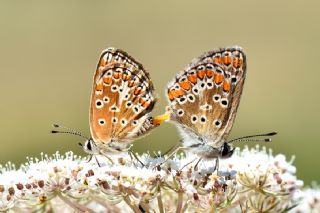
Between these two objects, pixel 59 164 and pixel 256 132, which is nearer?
pixel 59 164

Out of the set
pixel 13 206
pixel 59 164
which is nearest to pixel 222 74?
pixel 59 164

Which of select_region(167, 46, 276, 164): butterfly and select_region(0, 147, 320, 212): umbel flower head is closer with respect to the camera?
select_region(0, 147, 320, 212): umbel flower head

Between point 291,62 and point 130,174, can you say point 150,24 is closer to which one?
point 291,62

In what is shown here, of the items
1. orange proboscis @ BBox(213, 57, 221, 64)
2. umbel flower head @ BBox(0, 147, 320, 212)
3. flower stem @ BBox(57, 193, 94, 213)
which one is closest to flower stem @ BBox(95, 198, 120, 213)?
umbel flower head @ BBox(0, 147, 320, 212)

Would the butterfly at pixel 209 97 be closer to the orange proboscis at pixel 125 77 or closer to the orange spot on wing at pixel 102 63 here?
the orange proboscis at pixel 125 77

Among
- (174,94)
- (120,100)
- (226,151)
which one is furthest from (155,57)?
(226,151)

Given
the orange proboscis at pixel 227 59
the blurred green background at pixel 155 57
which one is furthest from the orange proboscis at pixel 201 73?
the blurred green background at pixel 155 57

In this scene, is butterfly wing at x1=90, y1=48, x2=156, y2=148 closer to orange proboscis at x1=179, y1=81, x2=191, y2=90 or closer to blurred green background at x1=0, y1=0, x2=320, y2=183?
orange proboscis at x1=179, y1=81, x2=191, y2=90

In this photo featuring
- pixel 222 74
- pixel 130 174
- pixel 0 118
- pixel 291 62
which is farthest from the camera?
pixel 291 62
